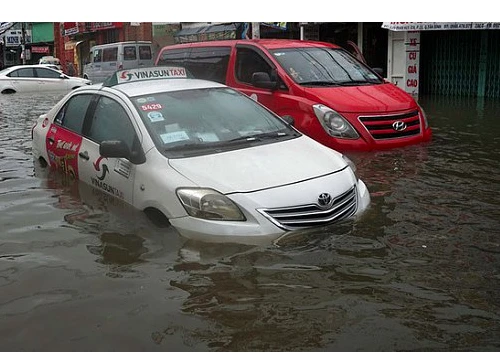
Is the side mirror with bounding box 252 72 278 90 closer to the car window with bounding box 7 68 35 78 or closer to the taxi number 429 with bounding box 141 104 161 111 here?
the taxi number 429 with bounding box 141 104 161 111

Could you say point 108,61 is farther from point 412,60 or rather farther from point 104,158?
point 104,158

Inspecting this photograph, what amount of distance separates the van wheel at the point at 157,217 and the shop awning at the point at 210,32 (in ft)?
61.8

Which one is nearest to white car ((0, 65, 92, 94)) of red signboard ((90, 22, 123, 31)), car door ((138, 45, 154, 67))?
car door ((138, 45, 154, 67))

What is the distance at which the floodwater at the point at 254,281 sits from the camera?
336 cm

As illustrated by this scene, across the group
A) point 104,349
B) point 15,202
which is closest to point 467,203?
point 104,349

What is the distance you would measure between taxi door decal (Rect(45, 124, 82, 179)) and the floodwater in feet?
0.83

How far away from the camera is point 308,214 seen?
14.8 ft

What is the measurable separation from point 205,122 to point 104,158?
993 mm

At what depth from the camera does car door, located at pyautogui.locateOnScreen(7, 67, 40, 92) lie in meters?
22.2

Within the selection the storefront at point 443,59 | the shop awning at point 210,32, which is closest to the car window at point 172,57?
the storefront at point 443,59

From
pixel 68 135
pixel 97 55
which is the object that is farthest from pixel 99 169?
pixel 97 55

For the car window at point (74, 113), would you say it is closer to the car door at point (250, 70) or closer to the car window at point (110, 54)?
the car door at point (250, 70)

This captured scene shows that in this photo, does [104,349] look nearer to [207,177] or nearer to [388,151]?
[207,177]

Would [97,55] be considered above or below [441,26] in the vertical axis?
below
